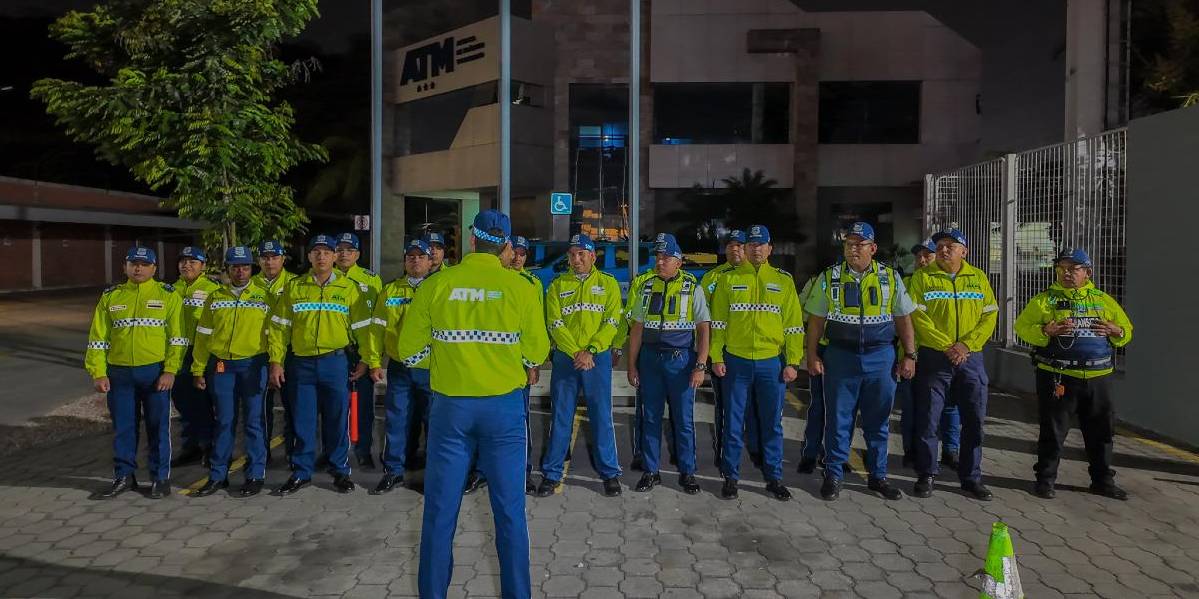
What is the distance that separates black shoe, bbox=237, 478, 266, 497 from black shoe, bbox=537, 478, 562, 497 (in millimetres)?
2142

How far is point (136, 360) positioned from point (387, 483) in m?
2.08

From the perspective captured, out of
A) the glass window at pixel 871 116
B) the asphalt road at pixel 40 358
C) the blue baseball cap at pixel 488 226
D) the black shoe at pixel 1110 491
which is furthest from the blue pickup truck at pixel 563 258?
the blue baseball cap at pixel 488 226

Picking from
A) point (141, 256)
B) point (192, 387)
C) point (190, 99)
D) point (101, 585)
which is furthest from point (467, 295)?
point (190, 99)

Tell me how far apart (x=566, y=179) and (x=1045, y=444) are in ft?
85.5

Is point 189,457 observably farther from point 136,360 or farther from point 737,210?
point 737,210

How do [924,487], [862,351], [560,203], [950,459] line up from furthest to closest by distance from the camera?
1. [560,203]
2. [950,459]
3. [924,487]
4. [862,351]

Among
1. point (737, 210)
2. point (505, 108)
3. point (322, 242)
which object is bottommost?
point (322, 242)

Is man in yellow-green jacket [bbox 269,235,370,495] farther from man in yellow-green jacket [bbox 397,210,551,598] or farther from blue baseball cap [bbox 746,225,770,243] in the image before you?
blue baseball cap [bbox 746,225,770,243]

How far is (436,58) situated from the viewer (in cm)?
3136

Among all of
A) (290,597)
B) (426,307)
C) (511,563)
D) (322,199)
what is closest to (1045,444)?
(511,563)

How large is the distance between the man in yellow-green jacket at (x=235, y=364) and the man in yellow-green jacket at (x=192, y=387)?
24cm

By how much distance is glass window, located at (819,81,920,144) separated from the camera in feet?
100

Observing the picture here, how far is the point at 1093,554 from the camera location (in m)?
4.76

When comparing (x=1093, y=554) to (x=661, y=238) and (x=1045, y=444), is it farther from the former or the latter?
(x=661, y=238)
